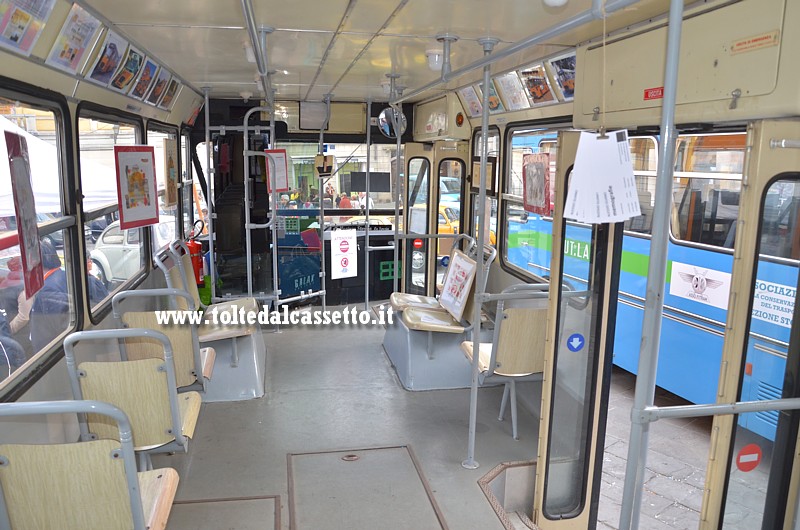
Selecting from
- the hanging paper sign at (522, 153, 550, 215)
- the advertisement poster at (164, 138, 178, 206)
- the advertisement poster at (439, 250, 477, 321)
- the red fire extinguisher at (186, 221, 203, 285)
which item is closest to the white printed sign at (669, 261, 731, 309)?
the hanging paper sign at (522, 153, 550, 215)

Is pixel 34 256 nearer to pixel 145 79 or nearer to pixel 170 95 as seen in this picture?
pixel 145 79

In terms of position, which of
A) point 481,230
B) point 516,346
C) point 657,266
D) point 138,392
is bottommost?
point 516,346

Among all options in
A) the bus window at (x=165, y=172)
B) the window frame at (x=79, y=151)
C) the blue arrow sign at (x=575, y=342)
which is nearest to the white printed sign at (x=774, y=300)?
the blue arrow sign at (x=575, y=342)

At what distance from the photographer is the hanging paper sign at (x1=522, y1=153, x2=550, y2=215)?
4.61m

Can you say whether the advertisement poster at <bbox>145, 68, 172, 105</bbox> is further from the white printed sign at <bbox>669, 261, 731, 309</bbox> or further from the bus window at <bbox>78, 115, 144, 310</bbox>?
the white printed sign at <bbox>669, 261, 731, 309</bbox>

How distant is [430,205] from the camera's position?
6.79 metres

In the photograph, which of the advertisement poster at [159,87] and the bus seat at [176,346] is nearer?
the bus seat at [176,346]

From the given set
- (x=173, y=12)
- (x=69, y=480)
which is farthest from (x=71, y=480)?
(x=173, y=12)

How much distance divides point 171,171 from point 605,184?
5.23m

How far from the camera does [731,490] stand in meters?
2.18

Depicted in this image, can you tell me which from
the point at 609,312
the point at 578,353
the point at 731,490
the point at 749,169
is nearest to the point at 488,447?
the point at 578,353

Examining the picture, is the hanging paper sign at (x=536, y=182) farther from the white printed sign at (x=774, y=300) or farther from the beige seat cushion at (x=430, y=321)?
the white printed sign at (x=774, y=300)

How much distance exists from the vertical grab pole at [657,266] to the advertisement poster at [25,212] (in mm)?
2502

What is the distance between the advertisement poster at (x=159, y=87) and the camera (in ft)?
15.5
